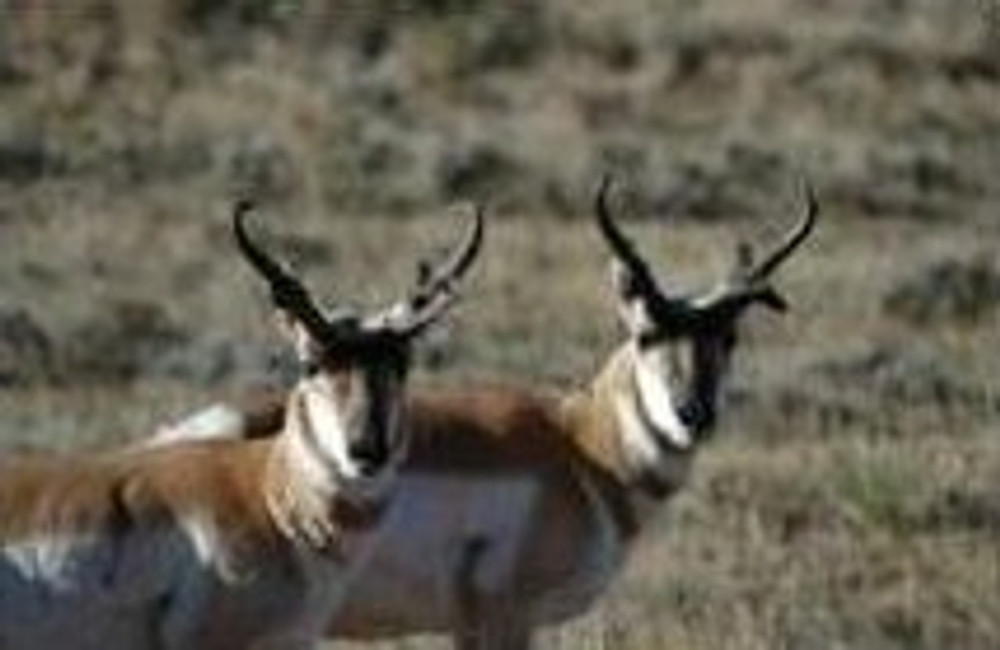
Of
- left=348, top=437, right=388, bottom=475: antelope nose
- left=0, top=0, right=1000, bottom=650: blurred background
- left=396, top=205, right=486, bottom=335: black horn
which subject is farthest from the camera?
left=0, top=0, right=1000, bottom=650: blurred background

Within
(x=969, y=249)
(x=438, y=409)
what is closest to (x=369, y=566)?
(x=438, y=409)

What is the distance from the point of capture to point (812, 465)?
63.6ft

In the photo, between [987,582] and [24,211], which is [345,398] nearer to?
[987,582]

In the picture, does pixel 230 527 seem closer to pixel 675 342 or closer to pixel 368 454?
pixel 368 454

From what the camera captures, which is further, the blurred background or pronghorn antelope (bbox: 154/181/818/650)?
the blurred background

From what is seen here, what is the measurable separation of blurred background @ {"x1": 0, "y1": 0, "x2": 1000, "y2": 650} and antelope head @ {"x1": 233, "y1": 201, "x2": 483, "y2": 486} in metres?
2.34

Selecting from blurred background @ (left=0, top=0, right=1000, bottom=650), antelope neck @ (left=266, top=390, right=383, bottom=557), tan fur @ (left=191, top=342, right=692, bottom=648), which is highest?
antelope neck @ (left=266, top=390, right=383, bottom=557)

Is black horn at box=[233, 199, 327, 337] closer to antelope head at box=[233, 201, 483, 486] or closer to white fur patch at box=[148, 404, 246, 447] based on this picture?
antelope head at box=[233, 201, 483, 486]

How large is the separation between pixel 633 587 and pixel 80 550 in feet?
13.5

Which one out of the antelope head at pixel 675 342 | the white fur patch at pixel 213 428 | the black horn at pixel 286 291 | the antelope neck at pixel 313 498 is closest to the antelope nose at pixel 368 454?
the antelope neck at pixel 313 498

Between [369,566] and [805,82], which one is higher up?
[369,566]

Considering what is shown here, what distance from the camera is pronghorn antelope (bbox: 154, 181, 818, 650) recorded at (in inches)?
567

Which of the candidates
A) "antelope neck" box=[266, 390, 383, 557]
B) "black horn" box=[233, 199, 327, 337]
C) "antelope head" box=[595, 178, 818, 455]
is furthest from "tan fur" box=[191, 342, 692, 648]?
"black horn" box=[233, 199, 327, 337]

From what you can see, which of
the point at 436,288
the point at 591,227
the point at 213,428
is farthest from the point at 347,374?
the point at 591,227
